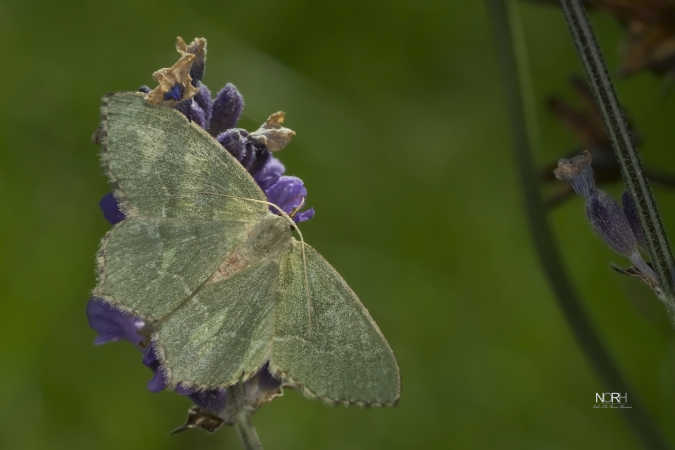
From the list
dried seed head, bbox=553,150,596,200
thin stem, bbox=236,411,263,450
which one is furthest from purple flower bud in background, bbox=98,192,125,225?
dried seed head, bbox=553,150,596,200

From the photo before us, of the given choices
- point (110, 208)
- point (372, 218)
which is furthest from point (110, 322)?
point (372, 218)

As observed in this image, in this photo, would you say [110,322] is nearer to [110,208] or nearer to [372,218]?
[110,208]

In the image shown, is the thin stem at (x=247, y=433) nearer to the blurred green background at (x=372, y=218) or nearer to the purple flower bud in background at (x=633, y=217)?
the purple flower bud in background at (x=633, y=217)

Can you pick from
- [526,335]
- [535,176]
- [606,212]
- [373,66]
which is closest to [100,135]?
[606,212]

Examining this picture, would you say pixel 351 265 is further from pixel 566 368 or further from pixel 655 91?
pixel 655 91

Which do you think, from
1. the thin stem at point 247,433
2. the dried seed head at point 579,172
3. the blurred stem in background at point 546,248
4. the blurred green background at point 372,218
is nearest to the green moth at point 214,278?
the thin stem at point 247,433

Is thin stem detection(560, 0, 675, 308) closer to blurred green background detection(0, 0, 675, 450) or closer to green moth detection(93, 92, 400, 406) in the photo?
green moth detection(93, 92, 400, 406)
